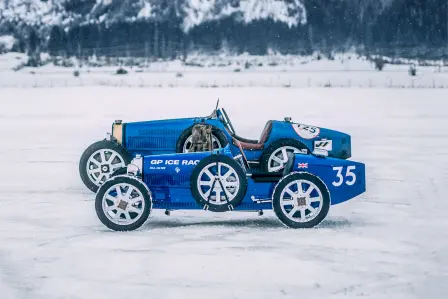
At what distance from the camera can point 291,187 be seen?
10578 mm

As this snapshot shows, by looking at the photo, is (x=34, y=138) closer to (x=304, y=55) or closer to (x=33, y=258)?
(x=33, y=258)

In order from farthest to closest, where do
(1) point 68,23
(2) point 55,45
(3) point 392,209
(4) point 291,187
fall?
Result: 1. (1) point 68,23
2. (2) point 55,45
3. (3) point 392,209
4. (4) point 291,187

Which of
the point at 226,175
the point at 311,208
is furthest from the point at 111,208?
the point at 311,208

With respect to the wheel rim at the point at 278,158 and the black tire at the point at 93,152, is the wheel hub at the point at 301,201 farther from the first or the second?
the black tire at the point at 93,152

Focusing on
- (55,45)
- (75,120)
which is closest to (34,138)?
(75,120)

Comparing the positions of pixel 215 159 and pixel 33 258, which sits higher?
pixel 215 159

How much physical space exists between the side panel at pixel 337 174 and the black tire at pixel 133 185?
1702 millimetres

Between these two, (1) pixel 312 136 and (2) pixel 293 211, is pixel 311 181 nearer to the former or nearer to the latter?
(2) pixel 293 211

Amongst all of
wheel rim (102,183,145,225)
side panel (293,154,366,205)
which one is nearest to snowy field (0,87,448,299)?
wheel rim (102,183,145,225)

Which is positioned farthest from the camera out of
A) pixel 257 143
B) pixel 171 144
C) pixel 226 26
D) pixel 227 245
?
pixel 226 26

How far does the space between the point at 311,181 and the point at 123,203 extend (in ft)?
6.60

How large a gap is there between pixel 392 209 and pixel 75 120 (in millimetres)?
16984

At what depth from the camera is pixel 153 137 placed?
13.9 meters

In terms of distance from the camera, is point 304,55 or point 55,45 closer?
point 304,55
